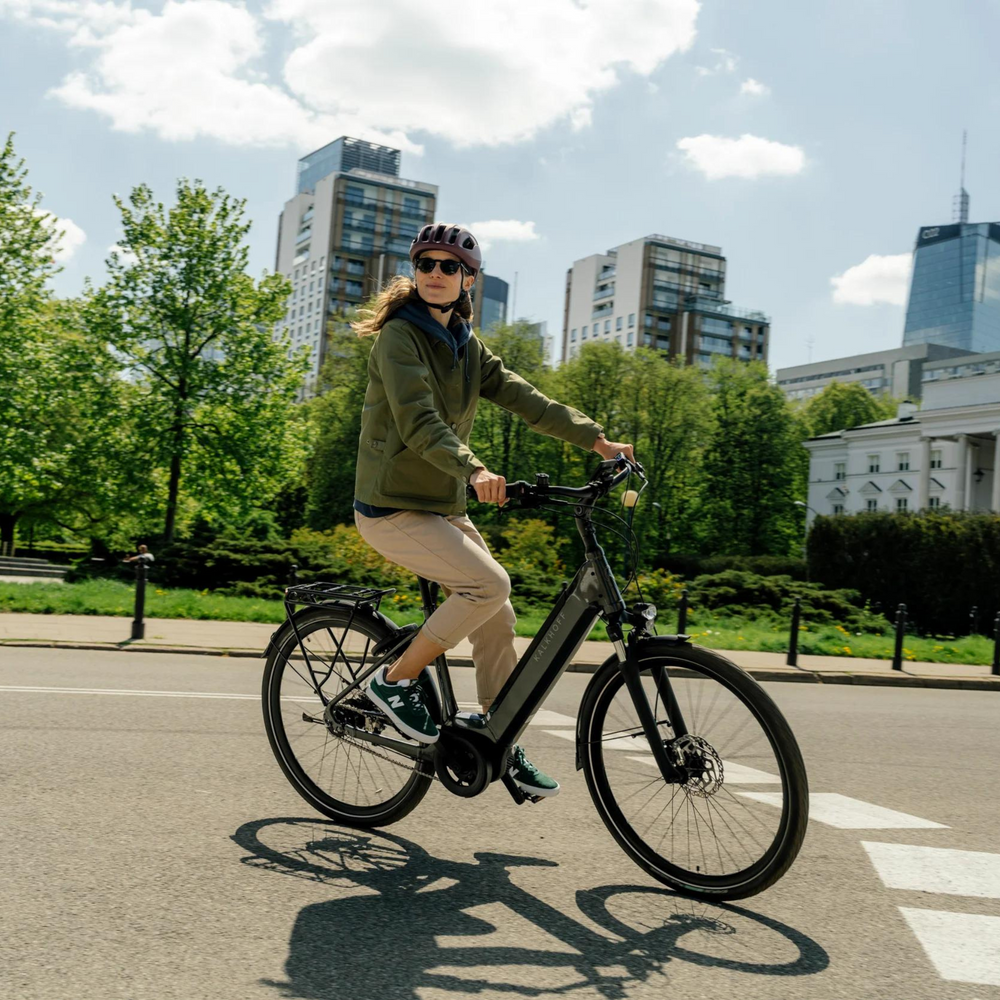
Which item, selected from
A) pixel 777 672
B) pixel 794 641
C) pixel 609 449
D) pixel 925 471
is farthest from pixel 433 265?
pixel 925 471

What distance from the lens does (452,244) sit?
4242 mm

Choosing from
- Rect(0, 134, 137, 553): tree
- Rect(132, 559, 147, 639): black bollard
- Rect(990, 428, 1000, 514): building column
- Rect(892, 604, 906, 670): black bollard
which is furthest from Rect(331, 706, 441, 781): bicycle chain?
Rect(990, 428, 1000, 514): building column

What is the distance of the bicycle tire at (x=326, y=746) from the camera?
14.7 ft

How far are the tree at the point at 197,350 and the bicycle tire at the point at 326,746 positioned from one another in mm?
30094

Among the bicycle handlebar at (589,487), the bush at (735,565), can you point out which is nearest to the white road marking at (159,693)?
the bicycle handlebar at (589,487)

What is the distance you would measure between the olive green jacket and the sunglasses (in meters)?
0.22

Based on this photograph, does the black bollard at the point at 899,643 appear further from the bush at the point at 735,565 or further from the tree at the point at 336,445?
the tree at the point at 336,445

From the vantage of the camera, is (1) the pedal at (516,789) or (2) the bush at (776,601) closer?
(1) the pedal at (516,789)

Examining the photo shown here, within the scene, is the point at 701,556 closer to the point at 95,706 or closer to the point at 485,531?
the point at 485,531

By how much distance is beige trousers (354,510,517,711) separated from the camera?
163 inches

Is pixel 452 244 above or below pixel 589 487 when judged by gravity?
above

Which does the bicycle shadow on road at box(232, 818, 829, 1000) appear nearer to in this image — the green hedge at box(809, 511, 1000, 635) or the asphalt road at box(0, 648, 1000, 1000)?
the asphalt road at box(0, 648, 1000, 1000)

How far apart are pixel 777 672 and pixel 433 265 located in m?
11.3

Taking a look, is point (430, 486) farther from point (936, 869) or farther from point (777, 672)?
point (777, 672)
